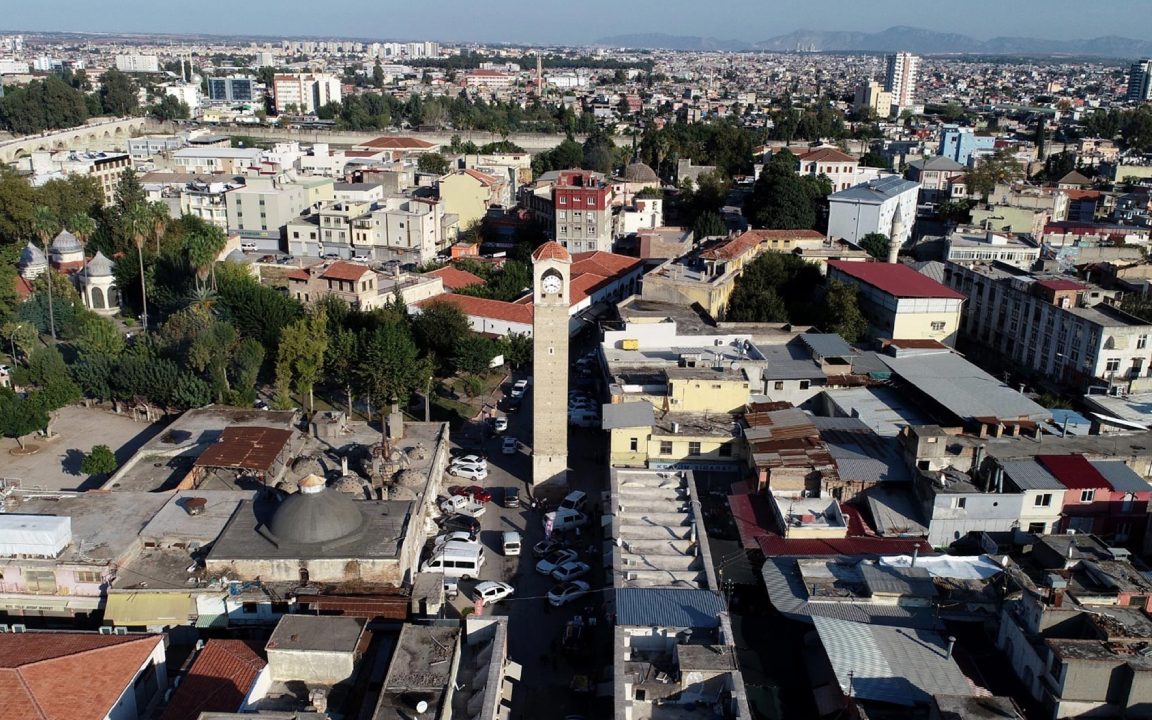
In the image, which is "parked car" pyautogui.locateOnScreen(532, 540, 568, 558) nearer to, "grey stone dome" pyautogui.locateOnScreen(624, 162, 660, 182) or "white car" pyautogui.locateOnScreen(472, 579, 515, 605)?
"white car" pyautogui.locateOnScreen(472, 579, 515, 605)

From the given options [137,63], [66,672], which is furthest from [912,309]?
[137,63]

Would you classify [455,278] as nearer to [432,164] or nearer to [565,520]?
[565,520]

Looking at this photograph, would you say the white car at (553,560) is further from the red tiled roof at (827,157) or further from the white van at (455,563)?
the red tiled roof at (827,157)

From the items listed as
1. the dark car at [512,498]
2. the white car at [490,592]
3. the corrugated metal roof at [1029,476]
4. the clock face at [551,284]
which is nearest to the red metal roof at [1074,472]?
the corrugated metal roof at [1029,476]

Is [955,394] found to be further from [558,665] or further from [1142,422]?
[558,665]

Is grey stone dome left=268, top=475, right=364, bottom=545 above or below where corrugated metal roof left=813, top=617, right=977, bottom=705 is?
above

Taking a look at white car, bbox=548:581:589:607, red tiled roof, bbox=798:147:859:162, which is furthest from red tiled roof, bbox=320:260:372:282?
red tiled roof, bbox=798:147:859:162
